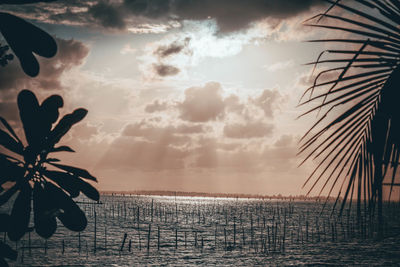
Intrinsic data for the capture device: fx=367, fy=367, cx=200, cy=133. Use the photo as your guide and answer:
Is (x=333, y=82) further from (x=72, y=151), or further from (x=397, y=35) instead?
(x=72, y=151)

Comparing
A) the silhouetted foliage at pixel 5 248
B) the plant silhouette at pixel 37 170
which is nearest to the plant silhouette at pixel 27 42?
the plant silhouette at pixel 37 170

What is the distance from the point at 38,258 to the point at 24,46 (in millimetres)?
35209

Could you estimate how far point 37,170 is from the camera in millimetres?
1998

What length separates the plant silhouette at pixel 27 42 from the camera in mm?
1684

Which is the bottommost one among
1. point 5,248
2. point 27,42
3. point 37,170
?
point 5,248

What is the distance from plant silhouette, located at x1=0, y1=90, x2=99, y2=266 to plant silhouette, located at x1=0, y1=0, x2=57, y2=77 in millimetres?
283

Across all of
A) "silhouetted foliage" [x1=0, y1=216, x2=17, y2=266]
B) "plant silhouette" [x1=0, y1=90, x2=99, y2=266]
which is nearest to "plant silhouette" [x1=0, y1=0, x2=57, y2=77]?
"plant silhouette" [x1=0, y1=90, x2=99, y2=266]

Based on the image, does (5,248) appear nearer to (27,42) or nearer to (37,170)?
(37,170)

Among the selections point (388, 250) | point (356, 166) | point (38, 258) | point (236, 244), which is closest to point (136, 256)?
point (38, 258)

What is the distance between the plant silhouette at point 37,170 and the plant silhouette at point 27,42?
0.28m

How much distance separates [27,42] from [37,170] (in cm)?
70

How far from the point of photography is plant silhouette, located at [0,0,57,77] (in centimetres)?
168

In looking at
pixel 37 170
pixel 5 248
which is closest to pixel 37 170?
pixel 37 170

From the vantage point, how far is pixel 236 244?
142 feet
